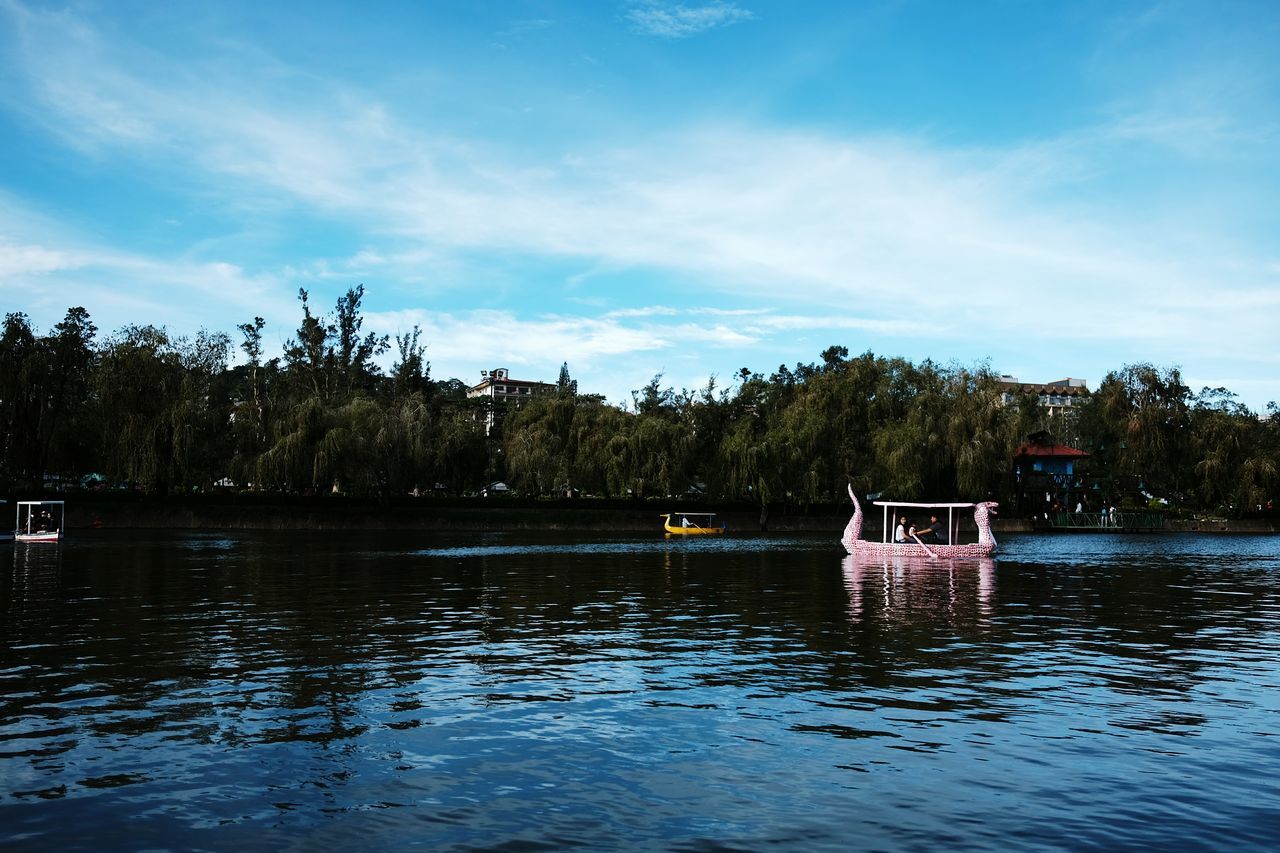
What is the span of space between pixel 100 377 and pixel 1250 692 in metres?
70.9

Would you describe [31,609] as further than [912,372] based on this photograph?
No

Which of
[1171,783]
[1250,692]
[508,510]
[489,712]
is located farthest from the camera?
[508,510]

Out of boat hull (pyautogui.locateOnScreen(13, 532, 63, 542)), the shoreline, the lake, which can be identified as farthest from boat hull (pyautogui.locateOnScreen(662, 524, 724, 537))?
the lake

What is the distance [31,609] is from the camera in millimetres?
25234

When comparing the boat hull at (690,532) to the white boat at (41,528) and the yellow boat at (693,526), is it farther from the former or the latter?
the white boat at (41,528)

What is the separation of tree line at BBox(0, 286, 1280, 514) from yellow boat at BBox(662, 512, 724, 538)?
9.04 feet

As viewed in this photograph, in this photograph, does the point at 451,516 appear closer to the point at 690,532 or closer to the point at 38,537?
the point at 690,532

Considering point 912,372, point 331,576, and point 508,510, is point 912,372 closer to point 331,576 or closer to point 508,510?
point 508,510

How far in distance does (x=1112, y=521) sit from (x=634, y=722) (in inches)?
3455

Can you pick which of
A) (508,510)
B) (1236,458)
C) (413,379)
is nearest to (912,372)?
(1236,458)

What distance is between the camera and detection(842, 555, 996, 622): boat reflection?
82.9 feet

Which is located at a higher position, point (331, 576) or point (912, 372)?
point (912, 372)

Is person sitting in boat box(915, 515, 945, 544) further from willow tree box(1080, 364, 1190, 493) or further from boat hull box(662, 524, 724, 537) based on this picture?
willow tree box(1080, 364, 1190, 493)

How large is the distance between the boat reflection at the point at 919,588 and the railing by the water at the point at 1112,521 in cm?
4706
